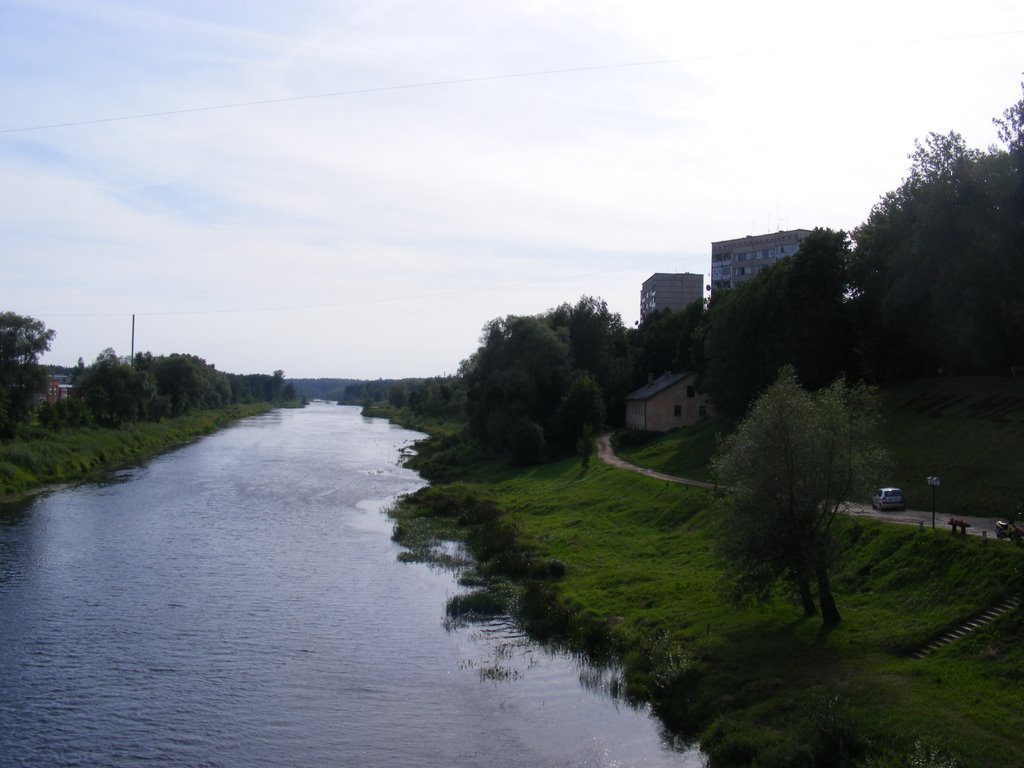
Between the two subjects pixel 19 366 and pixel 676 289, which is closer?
Answer: pixel 19 366

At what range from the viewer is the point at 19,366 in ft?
244

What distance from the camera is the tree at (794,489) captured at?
25.6 metres

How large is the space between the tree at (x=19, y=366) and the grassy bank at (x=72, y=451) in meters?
2.78

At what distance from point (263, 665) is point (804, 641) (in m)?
15.8

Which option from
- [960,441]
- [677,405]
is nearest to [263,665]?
[960,441]

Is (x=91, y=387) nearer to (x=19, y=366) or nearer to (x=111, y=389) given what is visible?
(x=111, y=389)

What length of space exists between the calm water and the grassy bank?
1624 centimetres

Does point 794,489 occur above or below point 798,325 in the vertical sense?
below

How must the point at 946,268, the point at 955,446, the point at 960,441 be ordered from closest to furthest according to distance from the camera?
the point at 955,446, the point at 960,441, the point at 946,268

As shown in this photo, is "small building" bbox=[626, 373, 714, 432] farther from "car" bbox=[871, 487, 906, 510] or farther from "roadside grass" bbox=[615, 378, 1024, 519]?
"car" bbox=[871, 487, 906, 510]

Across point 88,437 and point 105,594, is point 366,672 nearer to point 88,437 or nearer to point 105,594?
point 105,594

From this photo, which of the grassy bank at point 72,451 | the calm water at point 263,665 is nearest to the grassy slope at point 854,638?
the calm water at point 263,665

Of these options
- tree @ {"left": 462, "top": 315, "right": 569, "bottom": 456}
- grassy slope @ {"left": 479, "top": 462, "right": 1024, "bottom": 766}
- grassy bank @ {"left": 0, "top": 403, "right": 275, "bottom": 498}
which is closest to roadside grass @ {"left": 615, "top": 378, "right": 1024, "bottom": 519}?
grassy slope @ {"left": 479, "top": 462, "right": 1024, "bottom": 766}

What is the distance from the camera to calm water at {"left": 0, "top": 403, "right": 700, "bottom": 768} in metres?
21.2
